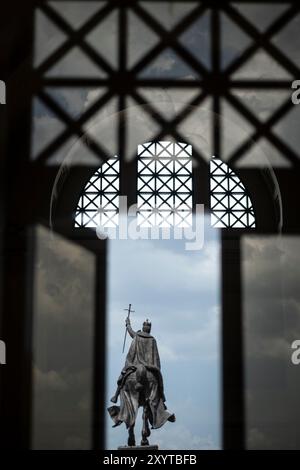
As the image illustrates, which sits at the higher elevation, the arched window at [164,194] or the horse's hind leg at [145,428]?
the arched window at [164,194]

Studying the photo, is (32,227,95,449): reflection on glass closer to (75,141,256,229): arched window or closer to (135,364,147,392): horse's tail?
(75,141,256,229): arched window

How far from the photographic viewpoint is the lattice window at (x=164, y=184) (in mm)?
12422

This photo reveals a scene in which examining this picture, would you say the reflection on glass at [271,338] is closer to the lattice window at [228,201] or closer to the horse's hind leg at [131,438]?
the lattice window at [228,201]

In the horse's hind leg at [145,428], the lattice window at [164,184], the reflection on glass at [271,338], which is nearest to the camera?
the horse's hind leg at [145,428]

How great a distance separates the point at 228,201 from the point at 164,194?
3.06 feet

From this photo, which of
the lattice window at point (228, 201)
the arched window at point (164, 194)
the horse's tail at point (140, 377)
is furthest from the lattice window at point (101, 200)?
the horse's tail at point (140, 377)

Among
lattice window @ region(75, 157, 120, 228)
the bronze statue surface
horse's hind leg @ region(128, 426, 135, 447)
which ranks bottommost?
horse's hind leg @ region(128, 426, 135, 447)

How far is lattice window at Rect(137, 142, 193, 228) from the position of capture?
12422mm

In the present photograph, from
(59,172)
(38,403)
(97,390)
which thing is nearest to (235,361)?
(97,390)

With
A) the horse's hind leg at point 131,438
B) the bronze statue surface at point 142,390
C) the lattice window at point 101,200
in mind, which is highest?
the lattice window at point 101,200

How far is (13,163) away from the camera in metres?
11.5

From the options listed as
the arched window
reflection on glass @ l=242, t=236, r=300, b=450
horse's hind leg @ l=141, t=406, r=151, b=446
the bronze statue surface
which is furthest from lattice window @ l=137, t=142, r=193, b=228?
horse's hind leg @ l=141, t=406, r=151, b=446

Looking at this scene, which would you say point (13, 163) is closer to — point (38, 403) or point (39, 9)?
point (39, 9)
